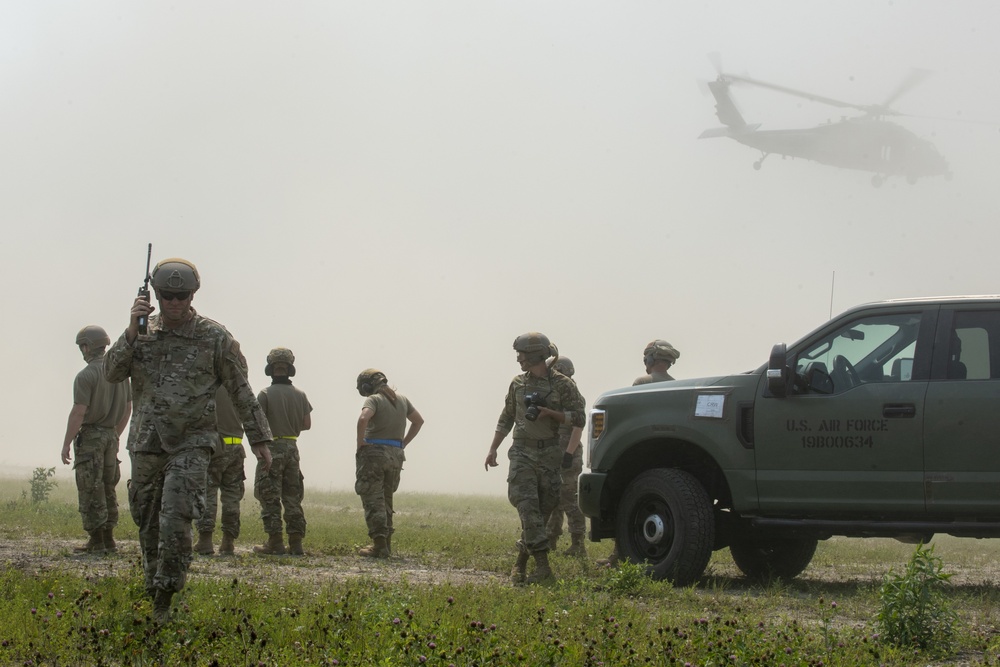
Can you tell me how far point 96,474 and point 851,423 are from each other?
6313 millimetres

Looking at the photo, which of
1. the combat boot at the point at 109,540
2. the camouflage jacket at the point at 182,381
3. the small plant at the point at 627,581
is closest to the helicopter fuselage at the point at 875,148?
the combat boot at the point at 109,540

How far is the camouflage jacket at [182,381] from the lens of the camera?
6.41m

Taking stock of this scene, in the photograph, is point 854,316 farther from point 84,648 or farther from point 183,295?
point 84,648

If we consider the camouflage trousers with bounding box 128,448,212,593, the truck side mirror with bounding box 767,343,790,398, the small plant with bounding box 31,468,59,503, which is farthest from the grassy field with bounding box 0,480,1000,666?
the small plant with bounding box 31,468,59,503

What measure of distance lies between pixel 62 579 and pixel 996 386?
5.92m

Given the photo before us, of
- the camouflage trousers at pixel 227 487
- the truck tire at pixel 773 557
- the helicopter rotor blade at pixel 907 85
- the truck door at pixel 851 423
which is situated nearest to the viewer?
the truck door at pixel 851 423

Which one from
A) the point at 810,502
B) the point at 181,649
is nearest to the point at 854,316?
the point at 810,502

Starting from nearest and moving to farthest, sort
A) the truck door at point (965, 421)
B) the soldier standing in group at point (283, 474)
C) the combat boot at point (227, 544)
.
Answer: the truck door at point (965, 421) < the combat boot at point (227, 544) < the soldier standing in group at point (283, 474)

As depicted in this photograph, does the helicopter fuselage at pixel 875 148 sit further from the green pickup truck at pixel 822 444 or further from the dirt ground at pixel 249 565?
the green pickup truck at pixel 822 444

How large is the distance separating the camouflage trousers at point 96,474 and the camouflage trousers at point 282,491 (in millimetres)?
1270

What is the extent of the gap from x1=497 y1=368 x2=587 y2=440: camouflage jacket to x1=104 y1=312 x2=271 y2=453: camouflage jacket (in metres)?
3.20

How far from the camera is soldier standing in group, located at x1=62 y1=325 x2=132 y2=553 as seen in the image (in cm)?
1025

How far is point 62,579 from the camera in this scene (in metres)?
7.34

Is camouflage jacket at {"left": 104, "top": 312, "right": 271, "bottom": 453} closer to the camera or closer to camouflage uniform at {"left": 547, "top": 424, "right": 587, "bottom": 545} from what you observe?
the camera
